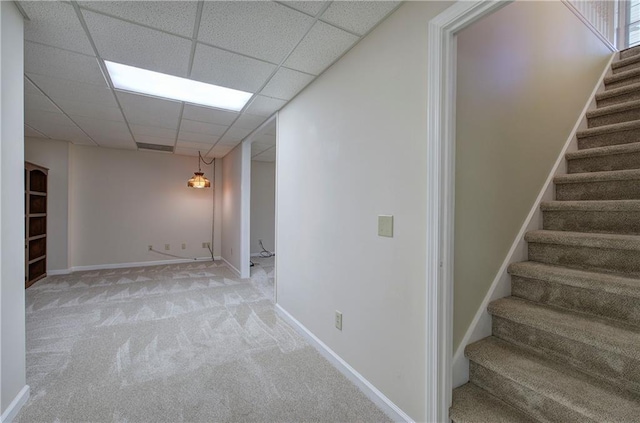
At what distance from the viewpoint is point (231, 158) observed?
213 inches

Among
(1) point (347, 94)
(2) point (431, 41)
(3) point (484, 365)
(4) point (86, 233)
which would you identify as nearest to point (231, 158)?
(4) point (86, 233)

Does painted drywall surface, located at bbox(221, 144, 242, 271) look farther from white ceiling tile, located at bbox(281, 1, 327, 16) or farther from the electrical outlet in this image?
white ceiling tile, located at bbox(281, 1, 327, 16)

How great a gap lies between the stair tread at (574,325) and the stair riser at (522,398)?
1.07 ft

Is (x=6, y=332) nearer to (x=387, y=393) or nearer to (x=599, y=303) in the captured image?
(x=387, y=393)

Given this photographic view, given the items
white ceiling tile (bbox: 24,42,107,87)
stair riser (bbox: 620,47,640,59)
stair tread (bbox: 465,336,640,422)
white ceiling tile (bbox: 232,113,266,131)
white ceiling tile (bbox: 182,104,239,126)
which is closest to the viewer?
stair tread (bbox: 465,336,640,422)

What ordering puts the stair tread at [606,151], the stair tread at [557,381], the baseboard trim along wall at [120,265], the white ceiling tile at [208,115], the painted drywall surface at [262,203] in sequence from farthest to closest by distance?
1. the painted drywall surface at [262,203]
2. the baseboard trim along wall at [120,265]
3. the white ceiling tile at [208,115]
4. the stair tread at [606,151]
5. the stair tread at [557,381]

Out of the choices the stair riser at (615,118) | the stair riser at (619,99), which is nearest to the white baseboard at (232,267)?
the stair riser at (615,118)

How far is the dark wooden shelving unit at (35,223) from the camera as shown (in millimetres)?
→ 3963

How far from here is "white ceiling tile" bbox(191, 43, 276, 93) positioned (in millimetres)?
2059

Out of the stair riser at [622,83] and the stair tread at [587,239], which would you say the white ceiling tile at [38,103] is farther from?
the stair riser at [622,83]

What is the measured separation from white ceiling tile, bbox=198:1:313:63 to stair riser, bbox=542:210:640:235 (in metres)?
2.18

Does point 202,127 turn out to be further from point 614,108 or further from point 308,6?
point 614,108

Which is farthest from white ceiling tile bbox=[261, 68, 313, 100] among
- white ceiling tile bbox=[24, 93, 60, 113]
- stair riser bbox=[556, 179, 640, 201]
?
white ceiling tile bbox=[24, 93, 60, 113]

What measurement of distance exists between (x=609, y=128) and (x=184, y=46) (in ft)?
10.9
